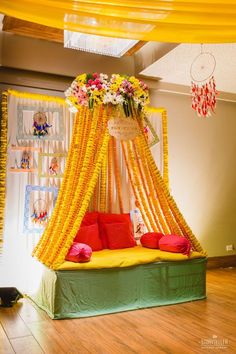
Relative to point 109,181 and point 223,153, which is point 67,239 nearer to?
point 109,181

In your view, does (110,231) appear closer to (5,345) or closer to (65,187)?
(65,187)

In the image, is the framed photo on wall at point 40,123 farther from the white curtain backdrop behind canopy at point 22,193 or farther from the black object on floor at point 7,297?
the black object on floor at point 7,297

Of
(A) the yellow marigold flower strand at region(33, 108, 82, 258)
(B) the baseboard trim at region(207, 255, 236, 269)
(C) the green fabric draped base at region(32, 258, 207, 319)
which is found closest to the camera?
(C) the green fabric draped base at region(32, 258, 207, 319)

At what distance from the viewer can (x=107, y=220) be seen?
14.1 feet

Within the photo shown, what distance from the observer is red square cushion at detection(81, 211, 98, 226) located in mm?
4145

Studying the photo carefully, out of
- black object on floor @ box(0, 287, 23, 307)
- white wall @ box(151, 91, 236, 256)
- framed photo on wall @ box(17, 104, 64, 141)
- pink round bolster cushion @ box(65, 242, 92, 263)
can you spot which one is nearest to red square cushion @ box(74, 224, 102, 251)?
pink round bolster cushion @ box(65, 242, 92, 263)

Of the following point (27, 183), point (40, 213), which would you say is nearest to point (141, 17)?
point (27, 183)

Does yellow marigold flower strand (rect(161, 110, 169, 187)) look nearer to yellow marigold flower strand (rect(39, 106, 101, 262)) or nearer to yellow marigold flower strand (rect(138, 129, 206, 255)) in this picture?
yellow marigold flower strand (rect(138, 129, 206, 255))

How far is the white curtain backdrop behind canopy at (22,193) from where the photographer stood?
4.15 meters

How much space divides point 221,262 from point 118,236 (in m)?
2.35

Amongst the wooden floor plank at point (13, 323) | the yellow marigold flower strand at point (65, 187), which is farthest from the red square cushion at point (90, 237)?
the wooden floor plank at point (13, 323)

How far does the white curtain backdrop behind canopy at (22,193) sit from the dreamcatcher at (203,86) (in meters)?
1.85

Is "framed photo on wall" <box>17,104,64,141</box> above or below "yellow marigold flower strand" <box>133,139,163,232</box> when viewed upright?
above

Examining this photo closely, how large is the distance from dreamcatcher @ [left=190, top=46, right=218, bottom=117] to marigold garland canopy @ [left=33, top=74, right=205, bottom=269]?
0.63 meters
